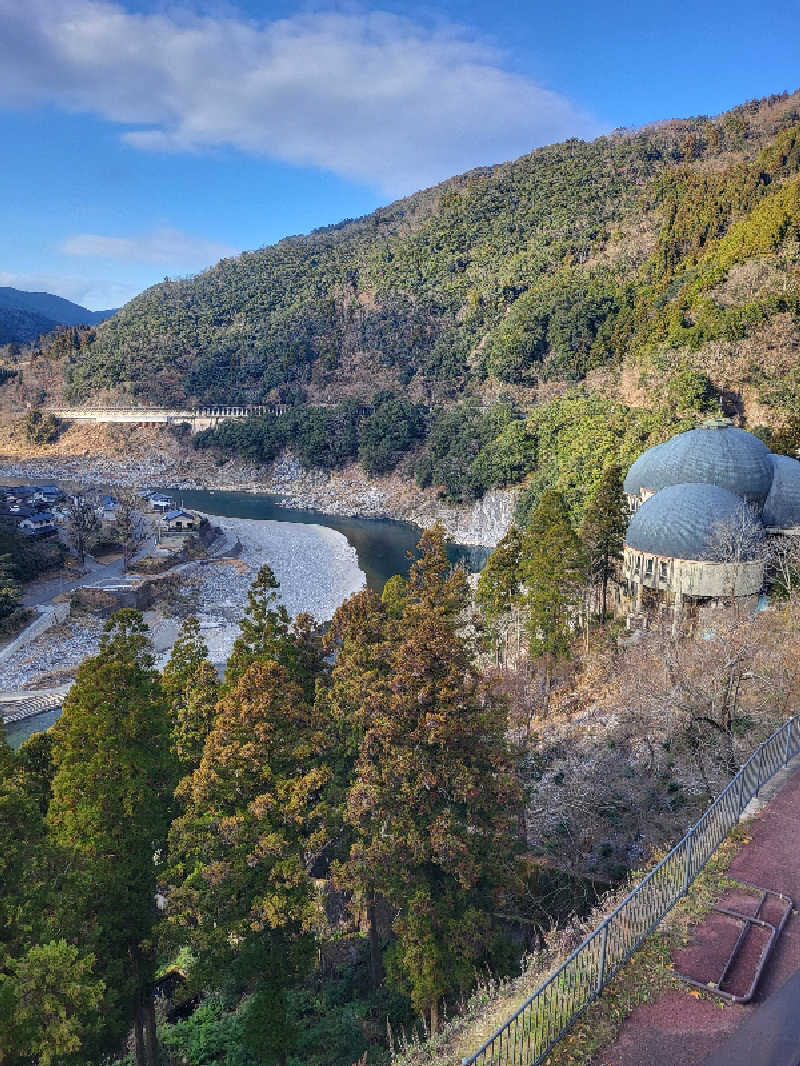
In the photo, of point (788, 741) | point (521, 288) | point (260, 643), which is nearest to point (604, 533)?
point (788, 741)

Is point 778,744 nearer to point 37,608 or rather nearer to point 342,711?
point 342,711

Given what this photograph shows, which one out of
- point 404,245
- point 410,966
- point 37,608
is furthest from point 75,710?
point 404,245

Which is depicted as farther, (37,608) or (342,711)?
(37,608)

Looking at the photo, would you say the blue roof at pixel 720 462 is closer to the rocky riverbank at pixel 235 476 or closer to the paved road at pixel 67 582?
the rocky riverbank at pixel 235 476

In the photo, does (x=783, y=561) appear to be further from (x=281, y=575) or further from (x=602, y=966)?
(x=281, y=575)

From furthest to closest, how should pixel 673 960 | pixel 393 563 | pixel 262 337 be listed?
pixel 262 337 → pixel 393 563 → pixel 673 960

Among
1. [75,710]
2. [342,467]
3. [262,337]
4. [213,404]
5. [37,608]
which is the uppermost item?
[262,337]

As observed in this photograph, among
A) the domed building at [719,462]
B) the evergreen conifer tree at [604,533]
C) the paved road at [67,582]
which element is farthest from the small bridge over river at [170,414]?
the domed building at [719,462]

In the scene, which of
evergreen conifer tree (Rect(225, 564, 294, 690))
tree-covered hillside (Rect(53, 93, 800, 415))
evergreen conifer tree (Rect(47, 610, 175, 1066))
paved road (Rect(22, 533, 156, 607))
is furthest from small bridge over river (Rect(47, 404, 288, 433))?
evergreen conifer tree (Rect(47, 610, 175, 1066))
